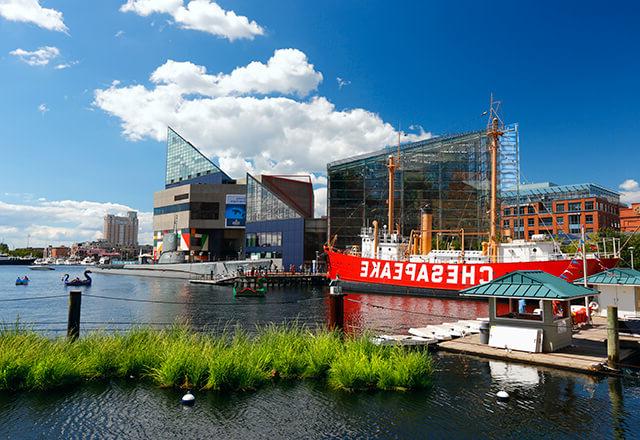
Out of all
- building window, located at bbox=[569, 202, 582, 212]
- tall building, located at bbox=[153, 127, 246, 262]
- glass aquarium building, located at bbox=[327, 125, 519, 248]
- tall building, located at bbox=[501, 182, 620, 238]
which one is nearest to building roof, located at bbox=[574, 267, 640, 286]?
glass aquarium building, located at bbox=[327, 125, 519, 248]

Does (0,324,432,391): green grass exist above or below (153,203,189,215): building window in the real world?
below

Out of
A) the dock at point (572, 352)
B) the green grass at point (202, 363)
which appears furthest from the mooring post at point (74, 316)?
the dock at point (572, 352)

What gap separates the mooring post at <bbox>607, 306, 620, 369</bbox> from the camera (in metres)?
15.7

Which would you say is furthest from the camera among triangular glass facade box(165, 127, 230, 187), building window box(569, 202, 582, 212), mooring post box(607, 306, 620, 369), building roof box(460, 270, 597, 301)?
triangular glass facade box(165, 127, 230, 187)

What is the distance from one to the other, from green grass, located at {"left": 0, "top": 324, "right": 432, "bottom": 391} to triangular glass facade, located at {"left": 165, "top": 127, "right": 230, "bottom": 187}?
9495 centimetres

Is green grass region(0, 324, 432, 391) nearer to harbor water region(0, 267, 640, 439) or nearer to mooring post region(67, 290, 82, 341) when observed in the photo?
harbor water region(0, 267, 640, 439)

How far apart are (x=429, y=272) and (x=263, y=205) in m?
48.2

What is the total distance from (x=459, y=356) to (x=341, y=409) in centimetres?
773

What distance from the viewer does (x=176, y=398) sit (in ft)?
43.9

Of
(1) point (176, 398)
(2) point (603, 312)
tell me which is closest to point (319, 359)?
(1) point (176, 398)

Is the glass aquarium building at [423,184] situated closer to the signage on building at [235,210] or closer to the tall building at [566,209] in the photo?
the tall building at [566,209]

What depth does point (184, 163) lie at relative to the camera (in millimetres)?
119250

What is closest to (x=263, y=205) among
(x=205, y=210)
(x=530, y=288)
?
(x=205, y=210)

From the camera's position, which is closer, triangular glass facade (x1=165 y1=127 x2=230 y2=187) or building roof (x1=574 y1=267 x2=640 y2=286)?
building roof (x1=574 y1=267 x2=640 y2=286)
